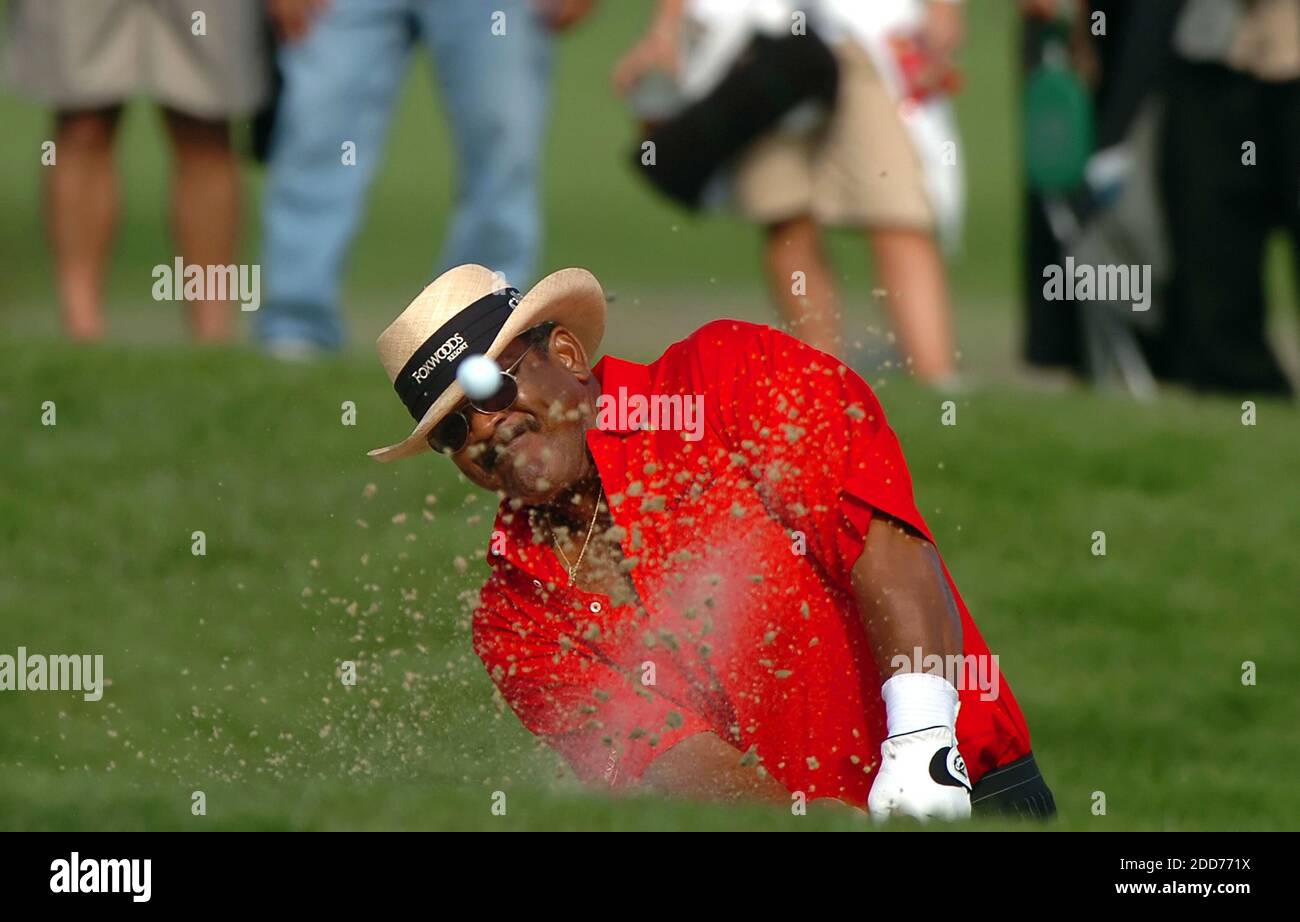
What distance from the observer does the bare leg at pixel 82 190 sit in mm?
9289

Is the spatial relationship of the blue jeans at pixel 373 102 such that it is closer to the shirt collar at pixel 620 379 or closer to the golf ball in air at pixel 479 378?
the shirt collar at pixel 620 379

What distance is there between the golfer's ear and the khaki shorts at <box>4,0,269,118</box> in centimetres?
439

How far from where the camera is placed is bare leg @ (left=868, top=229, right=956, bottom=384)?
9047 mm

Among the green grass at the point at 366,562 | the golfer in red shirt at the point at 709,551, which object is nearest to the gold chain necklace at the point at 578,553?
the golfer in red shirt at the point at 709,551

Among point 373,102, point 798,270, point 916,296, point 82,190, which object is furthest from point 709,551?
point 82,190

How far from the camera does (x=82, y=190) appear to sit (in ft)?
30.5

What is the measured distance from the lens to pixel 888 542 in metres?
4.84

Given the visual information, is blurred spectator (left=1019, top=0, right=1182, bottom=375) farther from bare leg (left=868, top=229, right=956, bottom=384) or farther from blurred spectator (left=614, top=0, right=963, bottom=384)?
bare leg (left=868, top=229, right=956, bottom=384)

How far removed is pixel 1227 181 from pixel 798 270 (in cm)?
211

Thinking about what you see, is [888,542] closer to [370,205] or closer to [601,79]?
[370,205]

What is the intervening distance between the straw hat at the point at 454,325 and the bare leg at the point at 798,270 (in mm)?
2687

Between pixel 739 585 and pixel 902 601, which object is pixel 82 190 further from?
pixel 902 601
